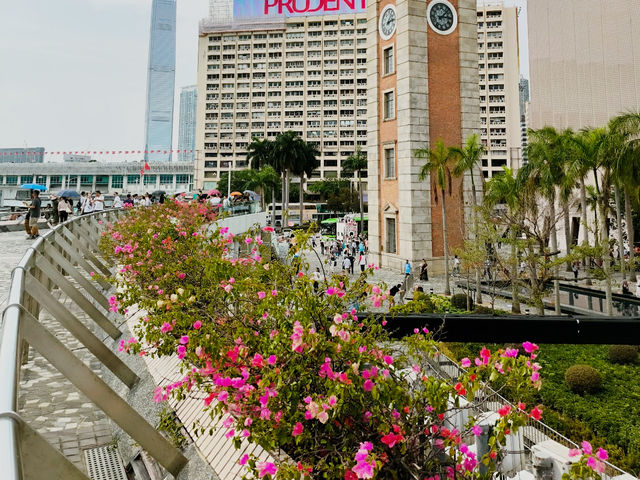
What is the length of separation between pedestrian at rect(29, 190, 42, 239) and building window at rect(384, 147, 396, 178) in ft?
62.4

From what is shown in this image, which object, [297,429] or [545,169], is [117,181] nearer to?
[545,169]

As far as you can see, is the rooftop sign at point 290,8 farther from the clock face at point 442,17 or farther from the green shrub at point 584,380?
the green shrub at point 584,380

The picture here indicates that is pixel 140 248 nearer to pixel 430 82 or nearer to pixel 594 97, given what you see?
pixel 430 82

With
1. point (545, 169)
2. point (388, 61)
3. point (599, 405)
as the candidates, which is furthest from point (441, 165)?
point (599, 405)

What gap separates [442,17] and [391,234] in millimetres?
13294

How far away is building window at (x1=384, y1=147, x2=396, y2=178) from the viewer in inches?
1102

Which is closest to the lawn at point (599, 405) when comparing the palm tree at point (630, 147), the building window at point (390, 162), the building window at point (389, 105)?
the palm tree at point (630, 147)

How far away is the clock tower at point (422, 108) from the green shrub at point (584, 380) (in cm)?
1437

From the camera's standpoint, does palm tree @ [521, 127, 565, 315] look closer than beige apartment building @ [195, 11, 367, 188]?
Yes

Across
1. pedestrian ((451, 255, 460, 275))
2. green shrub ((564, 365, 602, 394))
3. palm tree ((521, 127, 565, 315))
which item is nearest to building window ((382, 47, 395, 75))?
palm tree ((521, 127, 565, 315))

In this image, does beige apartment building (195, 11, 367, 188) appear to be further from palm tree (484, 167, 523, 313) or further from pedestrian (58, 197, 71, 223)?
pedestrian (58, 197, 71, 223)

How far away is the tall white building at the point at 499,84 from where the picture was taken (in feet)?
268

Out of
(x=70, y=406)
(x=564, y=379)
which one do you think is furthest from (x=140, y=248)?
(x=564, y=379)

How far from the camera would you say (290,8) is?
92625 millimetres
